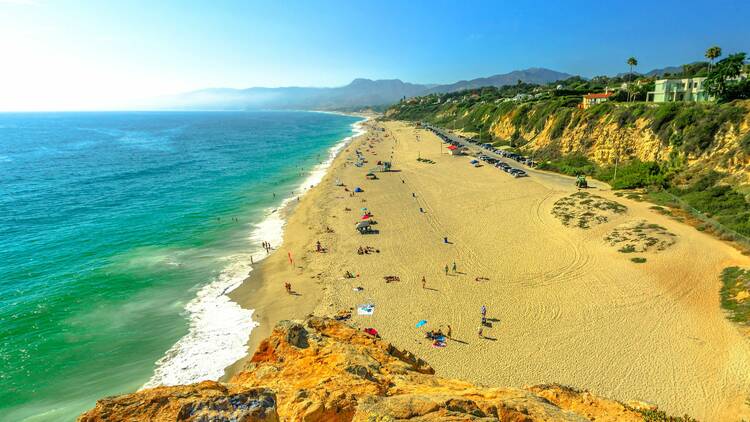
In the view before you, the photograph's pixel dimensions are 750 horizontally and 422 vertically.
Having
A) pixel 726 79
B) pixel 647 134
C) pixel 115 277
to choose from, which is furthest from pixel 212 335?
pixel 726 79

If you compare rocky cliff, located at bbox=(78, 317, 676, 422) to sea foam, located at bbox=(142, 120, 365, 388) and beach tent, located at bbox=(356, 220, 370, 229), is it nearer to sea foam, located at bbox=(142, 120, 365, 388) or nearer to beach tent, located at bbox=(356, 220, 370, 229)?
sea foam, located at bbox=(142, 120, 365, 388)

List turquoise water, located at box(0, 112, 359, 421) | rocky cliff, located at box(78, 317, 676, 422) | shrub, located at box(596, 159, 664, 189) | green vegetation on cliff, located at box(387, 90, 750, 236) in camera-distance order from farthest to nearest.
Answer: shrub, located at box(596, 159, 664, 189), green vegetation on cliff, located at box(387, 90, 750, 236), turquoise water, located at box(0, 112, 359, 421), rocky cliff, located at box(78, 317, 676, 422)

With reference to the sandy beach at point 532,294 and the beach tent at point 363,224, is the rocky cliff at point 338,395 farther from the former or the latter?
the beach tent at point 363,224

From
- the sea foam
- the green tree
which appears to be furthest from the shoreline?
the green tree

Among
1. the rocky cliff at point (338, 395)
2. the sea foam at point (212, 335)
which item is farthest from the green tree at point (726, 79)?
the sea foam at point (212, 335)

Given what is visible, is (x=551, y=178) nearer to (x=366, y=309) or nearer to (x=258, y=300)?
(x=366, y=309)
